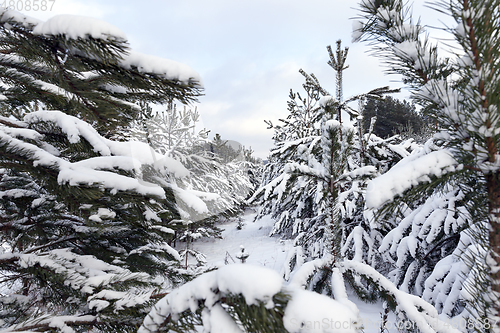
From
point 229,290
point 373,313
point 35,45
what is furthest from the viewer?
point 373,313

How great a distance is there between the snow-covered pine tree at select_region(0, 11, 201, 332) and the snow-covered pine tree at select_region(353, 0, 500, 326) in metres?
0.97

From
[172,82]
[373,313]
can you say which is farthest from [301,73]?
[373,313]

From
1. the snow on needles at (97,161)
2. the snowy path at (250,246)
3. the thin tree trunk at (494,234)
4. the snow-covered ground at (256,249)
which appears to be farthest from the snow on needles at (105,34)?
the snowy path at (250,246)

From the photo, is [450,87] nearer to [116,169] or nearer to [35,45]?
[35,45]

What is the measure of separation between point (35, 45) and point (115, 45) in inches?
Answer: 19.0

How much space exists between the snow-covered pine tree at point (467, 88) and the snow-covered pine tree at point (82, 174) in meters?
0.97

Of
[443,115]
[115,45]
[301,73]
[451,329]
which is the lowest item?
[451,329]

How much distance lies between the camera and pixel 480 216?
37.7 inches

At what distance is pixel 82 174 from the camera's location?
1393 millimetres

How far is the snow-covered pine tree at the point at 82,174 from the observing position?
1.22 meters

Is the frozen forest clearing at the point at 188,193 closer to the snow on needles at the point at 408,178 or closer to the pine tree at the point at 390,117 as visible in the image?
the snow on needles at the point at 408,178

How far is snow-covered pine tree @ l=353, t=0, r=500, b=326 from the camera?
31.1 inches

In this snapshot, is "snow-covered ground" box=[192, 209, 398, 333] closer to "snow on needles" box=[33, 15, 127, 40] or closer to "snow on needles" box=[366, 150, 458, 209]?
"snow on needles" box=[366, 150, 458, 209]

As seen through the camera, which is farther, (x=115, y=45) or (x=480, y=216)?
(x=115, y=45)
